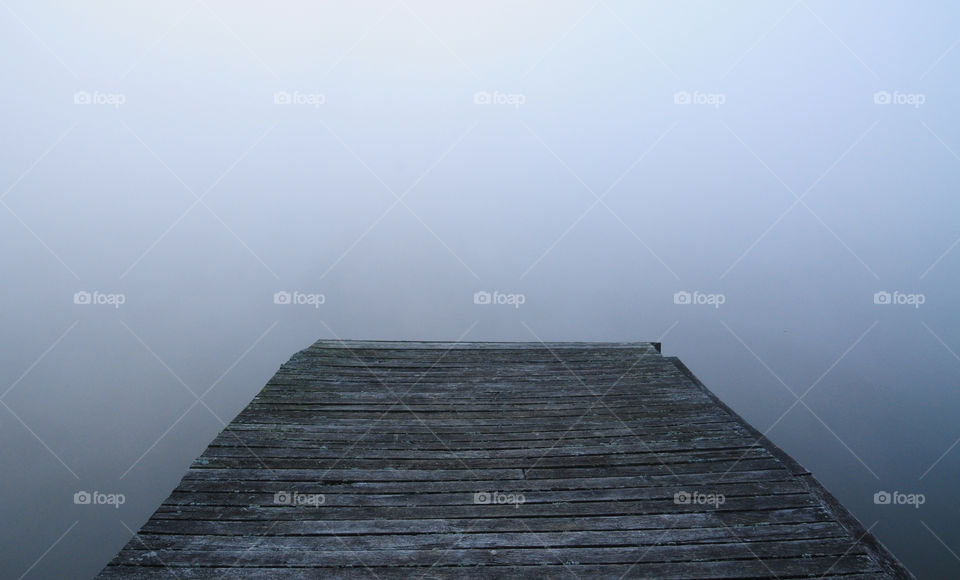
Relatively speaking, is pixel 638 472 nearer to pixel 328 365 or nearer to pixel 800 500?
pixel 800 500

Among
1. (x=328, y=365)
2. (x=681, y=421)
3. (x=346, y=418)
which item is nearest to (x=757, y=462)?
(x=681, y=421)

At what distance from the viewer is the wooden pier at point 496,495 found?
1.57 metres

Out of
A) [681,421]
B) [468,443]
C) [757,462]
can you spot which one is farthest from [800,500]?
[468,443]

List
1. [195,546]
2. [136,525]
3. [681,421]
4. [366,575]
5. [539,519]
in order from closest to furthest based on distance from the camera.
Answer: [366,575] < [195,546] < [539,519] < [681,421] < [136,525]

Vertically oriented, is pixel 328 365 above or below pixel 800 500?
above

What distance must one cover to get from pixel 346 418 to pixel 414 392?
1.59ft

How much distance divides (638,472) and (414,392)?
51.9 inches

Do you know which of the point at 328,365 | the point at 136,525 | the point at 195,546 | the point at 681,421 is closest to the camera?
the point at 195,546

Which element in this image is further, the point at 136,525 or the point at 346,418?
the point at 136,525

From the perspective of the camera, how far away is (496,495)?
194cm

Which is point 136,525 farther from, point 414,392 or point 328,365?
point 414,392

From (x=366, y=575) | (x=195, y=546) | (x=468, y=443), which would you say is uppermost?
(x=468, y=443)

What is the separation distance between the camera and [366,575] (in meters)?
1.52

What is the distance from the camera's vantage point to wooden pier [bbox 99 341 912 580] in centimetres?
157
